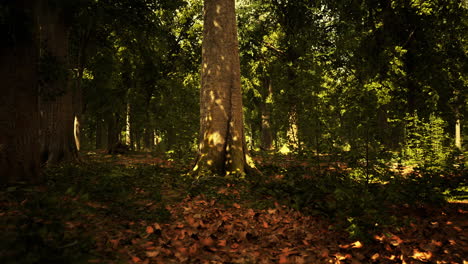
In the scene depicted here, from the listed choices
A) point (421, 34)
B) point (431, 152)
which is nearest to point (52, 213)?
point (431, 152)

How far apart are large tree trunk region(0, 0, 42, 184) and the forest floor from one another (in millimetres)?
475

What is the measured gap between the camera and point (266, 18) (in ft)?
61.4

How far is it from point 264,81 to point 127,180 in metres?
20.9

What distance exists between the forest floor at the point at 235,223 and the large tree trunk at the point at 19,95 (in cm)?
47

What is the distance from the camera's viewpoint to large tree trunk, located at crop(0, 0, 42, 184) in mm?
4938

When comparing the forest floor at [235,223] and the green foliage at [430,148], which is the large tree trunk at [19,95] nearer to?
the forest floor at [235,223]

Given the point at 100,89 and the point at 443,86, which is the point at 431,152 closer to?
the point at 443,86

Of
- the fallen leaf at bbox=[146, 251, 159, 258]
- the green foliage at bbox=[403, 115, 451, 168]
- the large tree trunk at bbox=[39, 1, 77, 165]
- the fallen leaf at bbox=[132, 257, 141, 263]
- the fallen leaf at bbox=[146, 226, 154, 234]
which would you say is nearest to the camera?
the fallen leaf at bbox=[132, 257, 141, 263]

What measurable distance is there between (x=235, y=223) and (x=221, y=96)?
13.4 ft

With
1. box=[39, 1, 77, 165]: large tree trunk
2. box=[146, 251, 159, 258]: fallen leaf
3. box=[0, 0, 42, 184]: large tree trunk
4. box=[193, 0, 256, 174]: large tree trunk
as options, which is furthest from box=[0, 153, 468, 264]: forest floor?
box=[39, 1, 77, 165]: large tree trunk

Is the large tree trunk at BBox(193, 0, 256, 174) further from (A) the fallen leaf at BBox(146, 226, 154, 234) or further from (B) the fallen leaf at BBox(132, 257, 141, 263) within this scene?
(B) the fallen leaf at BBox(132, 257, 141, 263)

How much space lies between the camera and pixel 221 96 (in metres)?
7.92

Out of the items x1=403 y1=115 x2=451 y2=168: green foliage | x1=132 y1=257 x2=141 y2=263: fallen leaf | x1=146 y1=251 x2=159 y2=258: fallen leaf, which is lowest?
x1=146 y1=251 x2=159 y2=258: fallen leaf

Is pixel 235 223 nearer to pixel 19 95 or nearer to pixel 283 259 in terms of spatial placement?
pixel 283 259
